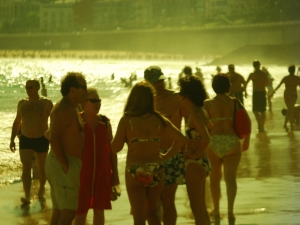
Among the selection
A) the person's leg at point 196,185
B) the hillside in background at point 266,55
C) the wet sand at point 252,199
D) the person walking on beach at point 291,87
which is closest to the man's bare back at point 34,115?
the wet sand at point 252,199

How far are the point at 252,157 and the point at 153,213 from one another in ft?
24.7

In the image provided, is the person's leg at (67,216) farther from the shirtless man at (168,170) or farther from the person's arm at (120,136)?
the shirtless man at (168,170)

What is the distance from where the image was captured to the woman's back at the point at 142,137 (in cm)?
630

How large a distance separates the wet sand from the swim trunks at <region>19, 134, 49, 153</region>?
0.68 meters

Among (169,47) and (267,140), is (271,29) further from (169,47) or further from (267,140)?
(267,140)

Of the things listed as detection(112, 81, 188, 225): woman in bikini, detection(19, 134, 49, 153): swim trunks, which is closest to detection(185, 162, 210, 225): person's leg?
detection(112, 81, 188, 225): woman in bikini

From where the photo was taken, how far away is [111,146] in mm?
6398

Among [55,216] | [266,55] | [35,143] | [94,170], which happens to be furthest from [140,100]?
[266,55]

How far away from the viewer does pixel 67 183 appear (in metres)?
6.57

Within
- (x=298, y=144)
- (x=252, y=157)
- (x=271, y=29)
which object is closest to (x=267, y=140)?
(x=298, y=144)

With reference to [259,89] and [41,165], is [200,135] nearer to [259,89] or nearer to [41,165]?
[41,165]

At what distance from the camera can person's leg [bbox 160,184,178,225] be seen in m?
7.04

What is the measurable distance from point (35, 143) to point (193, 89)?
3182 mm

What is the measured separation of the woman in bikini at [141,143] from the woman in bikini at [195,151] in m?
0.67
